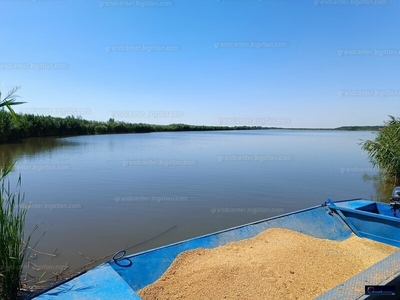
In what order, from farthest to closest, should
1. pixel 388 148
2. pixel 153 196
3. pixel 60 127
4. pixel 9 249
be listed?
pixel 60 127
pixel 388 148
pixel 153 196
pixel 9 249

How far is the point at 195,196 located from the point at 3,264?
15.2 feet

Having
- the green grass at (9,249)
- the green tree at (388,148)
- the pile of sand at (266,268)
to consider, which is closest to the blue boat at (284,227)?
the pile of sand at (266,268)

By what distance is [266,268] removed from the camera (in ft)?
8.29

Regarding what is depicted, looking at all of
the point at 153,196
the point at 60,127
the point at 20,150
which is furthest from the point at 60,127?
the point at 153,196

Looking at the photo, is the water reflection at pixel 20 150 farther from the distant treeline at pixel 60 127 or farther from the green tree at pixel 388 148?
the green tree at pixel 388 148

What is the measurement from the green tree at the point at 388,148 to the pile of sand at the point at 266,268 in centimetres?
601

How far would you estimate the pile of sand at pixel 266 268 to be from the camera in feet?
7.18

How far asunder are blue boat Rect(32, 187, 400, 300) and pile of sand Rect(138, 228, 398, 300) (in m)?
0.11

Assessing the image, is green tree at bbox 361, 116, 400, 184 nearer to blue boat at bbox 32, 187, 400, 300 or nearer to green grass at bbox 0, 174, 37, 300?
blue boat at bbox 32, 187, 400, 300

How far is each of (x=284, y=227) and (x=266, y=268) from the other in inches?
47.2

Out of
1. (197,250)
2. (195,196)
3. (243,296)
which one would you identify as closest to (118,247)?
(197,250)

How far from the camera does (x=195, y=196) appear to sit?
6.56m

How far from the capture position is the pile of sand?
2.19 m

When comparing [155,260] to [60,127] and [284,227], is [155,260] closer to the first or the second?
[284,227]
